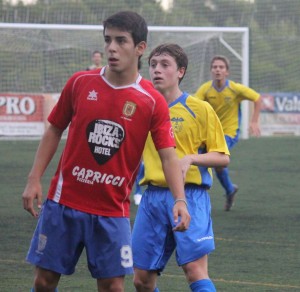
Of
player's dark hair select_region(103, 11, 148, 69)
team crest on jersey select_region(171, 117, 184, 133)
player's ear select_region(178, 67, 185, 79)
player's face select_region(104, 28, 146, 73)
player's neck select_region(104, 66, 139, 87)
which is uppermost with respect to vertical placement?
player's dark hair select_region(103, 11, 148, 69)

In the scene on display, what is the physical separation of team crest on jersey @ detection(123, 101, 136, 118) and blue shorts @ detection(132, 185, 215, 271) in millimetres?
1179

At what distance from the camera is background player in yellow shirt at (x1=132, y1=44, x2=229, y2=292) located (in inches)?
249

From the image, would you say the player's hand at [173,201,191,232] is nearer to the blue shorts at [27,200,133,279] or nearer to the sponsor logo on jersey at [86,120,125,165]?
the blue shorts at [27,200,133,279]

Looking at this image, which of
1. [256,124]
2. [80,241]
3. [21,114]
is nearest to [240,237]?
[256,124]

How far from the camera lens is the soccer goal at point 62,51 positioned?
2686 cm

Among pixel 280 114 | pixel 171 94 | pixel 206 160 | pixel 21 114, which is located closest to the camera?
pixel 206 160

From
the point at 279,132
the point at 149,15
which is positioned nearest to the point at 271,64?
the point at 279,132

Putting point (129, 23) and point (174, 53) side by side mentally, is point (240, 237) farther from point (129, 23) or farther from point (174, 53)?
point (129, 23)

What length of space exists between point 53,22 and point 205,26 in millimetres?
4498

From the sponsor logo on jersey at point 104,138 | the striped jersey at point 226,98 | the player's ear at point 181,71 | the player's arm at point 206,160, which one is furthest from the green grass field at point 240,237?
the sponsor logo on jersey at point 104,138

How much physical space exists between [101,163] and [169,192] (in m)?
1.18

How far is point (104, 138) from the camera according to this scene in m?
5.33

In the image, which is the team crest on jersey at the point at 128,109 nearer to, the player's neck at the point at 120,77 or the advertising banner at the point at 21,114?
the player's neck at the point at 120,77

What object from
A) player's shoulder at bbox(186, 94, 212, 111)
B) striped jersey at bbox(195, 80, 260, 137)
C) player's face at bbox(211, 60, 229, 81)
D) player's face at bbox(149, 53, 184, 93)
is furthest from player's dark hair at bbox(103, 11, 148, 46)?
striped jersey at bbox(195, 80, 260, 137)
